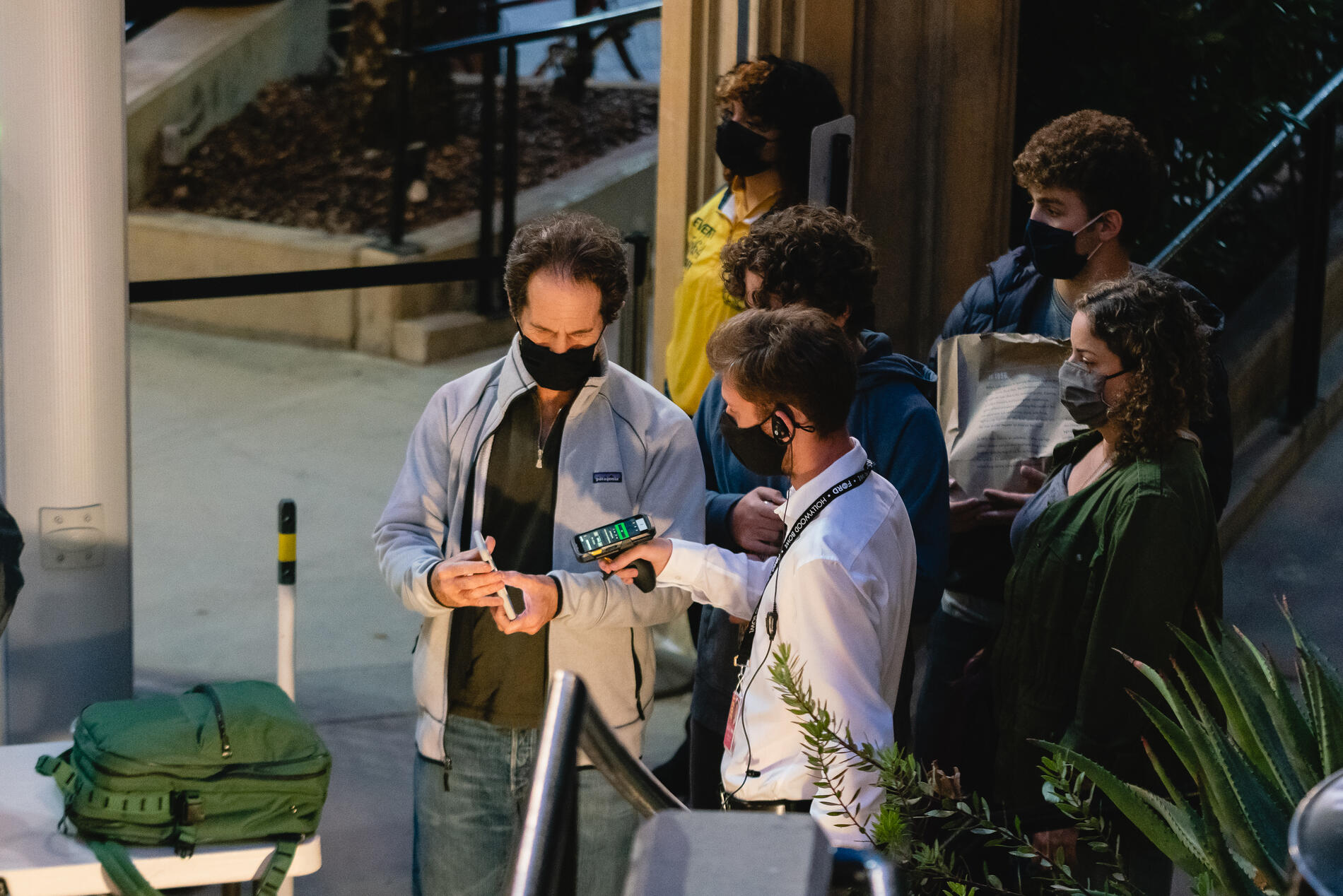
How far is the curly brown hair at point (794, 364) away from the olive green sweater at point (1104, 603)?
558mm

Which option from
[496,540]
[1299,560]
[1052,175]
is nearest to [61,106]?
[496,540]

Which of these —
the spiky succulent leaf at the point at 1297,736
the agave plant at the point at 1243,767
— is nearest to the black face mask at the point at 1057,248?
the agave plant at the point at 1243,767

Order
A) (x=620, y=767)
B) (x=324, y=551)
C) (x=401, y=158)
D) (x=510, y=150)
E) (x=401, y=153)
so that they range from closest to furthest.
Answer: (x=620, y=767) < (x=324, y=551) < (x=510, y=150) < (x=401, y=158) < (x=401, y=153)

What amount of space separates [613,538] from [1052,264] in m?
1.34

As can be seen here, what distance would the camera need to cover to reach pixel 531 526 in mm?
2871

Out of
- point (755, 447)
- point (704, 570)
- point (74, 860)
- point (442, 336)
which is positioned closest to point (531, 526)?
point (704, 570)

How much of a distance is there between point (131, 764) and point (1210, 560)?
6.19 ft

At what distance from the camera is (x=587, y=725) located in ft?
6.24

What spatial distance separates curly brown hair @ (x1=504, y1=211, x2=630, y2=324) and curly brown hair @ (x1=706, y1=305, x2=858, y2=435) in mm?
294

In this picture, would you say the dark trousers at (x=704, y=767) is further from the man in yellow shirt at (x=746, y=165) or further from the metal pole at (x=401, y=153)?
the metal pole at (x=401, y=153)

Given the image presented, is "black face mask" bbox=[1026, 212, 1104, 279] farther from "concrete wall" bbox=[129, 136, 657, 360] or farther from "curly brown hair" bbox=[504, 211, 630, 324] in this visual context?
"concrete wall" bbox=[129, 136, 657, 360]

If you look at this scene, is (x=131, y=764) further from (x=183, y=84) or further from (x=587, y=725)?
(x=183, y=84)

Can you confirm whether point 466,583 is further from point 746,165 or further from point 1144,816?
point 746,165

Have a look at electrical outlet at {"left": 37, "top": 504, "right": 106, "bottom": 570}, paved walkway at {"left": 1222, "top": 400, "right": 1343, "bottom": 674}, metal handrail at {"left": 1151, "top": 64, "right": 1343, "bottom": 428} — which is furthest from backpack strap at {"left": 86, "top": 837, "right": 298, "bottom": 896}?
metal handrail at {"left": 1151, "top": 64, "right": 1343, "bottom": 428}
